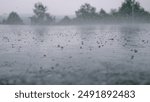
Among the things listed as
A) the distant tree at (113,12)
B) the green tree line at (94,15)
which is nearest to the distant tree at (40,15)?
the green tree line at (94,15)

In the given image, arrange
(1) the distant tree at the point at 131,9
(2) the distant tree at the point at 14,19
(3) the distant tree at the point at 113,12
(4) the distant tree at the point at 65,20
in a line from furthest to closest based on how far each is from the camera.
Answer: (2) the distant tree at the point at 14,19
(4) the distant tree at the point at 65,20
(3) the distant tree at the point at 113,12
(1) the distant tree at the point at 131,9

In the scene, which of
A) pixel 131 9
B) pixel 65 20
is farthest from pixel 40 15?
pixel 131 9

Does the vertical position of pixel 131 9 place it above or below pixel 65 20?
above

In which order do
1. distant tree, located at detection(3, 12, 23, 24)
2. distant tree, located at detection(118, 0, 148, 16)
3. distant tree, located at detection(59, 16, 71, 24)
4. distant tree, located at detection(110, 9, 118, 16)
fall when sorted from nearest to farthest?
distant tree, located at detection(118, 0, 148, 16) < distant tree, located at detection(110, 9, 118, 16) < distant tree, located at detection(59, 16, 71, 24) < distant tree, located at detection(3, 12, 23, 24)

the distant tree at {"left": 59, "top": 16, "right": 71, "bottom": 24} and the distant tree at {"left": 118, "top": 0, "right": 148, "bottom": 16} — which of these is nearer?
the distant tree at {"left": 118, "top": 0, "right": 148, "bottom": 16}

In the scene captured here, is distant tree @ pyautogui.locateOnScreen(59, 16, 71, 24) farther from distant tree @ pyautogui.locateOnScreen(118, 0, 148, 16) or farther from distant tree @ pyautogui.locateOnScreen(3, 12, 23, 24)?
distant tree @ pyautogui.locateOnScreen(118, 0, 148, 16)

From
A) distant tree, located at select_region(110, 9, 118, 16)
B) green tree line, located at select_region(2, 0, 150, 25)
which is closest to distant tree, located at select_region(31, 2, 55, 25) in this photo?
green tree line, located at select_region(2, 0, 150, 25)

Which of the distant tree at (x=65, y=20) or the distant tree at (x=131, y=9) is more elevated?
the distant tree at (x=131, y=9)

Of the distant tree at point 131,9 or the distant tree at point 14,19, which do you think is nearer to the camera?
the distant tree at point 131,9

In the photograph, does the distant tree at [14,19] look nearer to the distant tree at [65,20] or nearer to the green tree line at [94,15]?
the green tree line at [94,15]

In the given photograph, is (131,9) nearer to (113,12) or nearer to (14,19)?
(113,12)

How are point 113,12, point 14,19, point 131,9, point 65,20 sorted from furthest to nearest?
point 14,19, point 65,20, point 113,12, point 131,9

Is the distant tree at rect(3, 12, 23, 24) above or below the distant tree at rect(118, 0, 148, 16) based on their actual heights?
below

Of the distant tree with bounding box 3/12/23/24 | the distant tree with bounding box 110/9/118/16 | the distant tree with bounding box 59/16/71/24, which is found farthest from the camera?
the distant tree with bounding box 3/12/23/24
